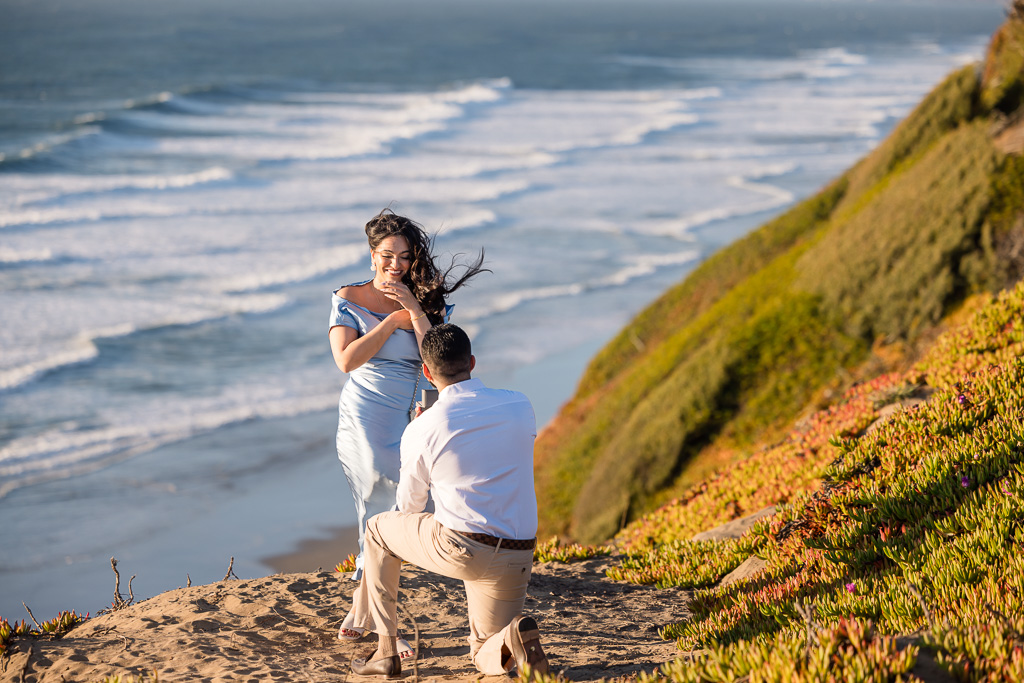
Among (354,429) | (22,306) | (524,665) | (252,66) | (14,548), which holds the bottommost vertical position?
(14,548)

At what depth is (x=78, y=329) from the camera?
20.2 metres

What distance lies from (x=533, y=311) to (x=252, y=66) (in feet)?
247

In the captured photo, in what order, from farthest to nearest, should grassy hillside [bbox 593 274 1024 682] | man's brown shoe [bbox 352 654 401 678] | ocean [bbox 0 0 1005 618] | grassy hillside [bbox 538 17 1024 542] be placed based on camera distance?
ocean [bbox 0 0 1005 618] < grassy hillside [bbox 538 17 1024 542] < man's brown shoe [bbox 352 654 401 678] < grassy hillside [bbox 593 274 1024 682]

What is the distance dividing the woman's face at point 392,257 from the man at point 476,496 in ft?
3.49

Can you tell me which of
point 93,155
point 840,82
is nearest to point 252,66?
point 93,155

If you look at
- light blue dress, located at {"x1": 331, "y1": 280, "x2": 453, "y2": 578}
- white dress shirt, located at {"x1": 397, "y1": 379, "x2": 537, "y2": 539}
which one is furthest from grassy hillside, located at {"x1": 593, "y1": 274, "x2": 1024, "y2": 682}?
light blue dress, located at {"x1": 331, "y1": 280, "x2": 453, "y2": 578}

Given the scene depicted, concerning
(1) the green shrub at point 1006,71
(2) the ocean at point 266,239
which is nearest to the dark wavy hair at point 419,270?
(2) the ocean at point 266,239

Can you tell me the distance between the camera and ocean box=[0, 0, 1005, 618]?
13570 mm

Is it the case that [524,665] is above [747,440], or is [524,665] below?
above

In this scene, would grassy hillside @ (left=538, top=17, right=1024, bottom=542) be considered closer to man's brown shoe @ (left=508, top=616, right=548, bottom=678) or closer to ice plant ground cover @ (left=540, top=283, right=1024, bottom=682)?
ice plant ground cover @ (left=540, top=283, right=1024, bottom=682)

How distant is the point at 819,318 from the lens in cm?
1154

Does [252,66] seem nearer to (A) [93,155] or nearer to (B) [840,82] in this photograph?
(A) [93,155]

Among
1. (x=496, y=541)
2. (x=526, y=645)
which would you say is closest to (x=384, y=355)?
(x=496, y=541)

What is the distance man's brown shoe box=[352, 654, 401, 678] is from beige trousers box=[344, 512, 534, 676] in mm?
133
